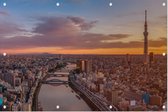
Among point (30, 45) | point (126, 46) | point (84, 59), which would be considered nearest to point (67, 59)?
point (84, 59)

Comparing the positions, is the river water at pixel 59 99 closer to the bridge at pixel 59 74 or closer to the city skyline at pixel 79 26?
the bridge at pixel 59 74

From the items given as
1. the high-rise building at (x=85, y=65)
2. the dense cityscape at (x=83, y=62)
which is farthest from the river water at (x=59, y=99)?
the high-rise building at (x=85, y=65)

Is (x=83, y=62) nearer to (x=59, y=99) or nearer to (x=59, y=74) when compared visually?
(x=59, y=74)

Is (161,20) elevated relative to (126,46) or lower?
elevated

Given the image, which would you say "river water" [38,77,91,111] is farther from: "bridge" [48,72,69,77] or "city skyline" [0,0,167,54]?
"city skyline" [0,0,167,54]

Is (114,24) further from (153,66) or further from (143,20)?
(153,66)

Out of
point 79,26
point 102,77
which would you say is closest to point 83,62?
point 102,77
